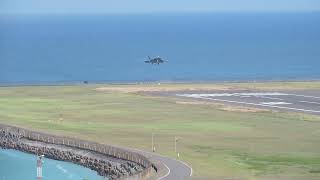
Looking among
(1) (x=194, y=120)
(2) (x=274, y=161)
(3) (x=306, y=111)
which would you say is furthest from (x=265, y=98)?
(2) (x=274, y=161)

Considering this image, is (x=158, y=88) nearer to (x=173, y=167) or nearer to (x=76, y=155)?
(x=76, y=155)

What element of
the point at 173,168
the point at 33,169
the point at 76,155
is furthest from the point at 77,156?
the point at 173,168

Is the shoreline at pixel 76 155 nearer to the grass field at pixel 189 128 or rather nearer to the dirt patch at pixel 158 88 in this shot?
the grass field at pixel 189 128

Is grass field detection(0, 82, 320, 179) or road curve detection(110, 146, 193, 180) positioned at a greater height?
grass field detection(0, 82, 320, 179)

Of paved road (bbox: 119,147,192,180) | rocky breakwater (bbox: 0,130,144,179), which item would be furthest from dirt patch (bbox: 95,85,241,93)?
paved road (bbox: 119,147,192,180)

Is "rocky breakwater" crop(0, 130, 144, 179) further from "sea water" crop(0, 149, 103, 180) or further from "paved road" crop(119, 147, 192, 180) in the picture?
"paved road" crop(119, 147, 192, 180)

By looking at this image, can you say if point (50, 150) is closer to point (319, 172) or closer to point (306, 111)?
point (319, 172)

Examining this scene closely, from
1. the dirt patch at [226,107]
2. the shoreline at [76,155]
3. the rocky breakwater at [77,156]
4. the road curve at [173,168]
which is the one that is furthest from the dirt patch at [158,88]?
the road curve at [173,168]
